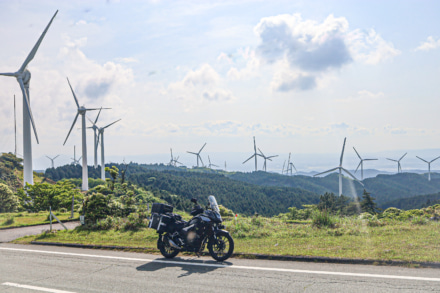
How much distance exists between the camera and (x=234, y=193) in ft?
398

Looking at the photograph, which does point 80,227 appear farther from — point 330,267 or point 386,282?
point 386,282

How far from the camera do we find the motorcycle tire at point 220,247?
952 cm

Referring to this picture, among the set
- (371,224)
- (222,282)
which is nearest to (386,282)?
(222,282)

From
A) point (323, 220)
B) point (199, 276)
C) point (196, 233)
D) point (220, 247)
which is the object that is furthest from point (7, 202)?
point (199, 276)

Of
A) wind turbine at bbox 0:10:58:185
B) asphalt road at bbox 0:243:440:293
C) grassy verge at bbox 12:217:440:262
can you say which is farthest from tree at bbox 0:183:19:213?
asphalt road at bbox 0:243:440:293

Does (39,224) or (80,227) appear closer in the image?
(80,227)

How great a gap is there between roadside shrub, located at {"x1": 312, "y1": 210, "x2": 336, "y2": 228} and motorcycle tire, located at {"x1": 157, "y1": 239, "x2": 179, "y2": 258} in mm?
5742

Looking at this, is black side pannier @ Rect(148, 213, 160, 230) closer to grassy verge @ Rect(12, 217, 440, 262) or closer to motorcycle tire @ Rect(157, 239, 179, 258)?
motorcycle tire @ Rect(157, 239, 179, 258)

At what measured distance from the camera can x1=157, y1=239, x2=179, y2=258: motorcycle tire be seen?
33.8 ft

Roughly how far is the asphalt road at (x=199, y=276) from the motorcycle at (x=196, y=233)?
293 mm

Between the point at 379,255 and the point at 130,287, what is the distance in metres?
5.89

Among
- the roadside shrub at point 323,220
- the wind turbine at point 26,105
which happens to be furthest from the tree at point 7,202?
the roadside shrub at point 323,220

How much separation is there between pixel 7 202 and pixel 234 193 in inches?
3605

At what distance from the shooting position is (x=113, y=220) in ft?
54.0
